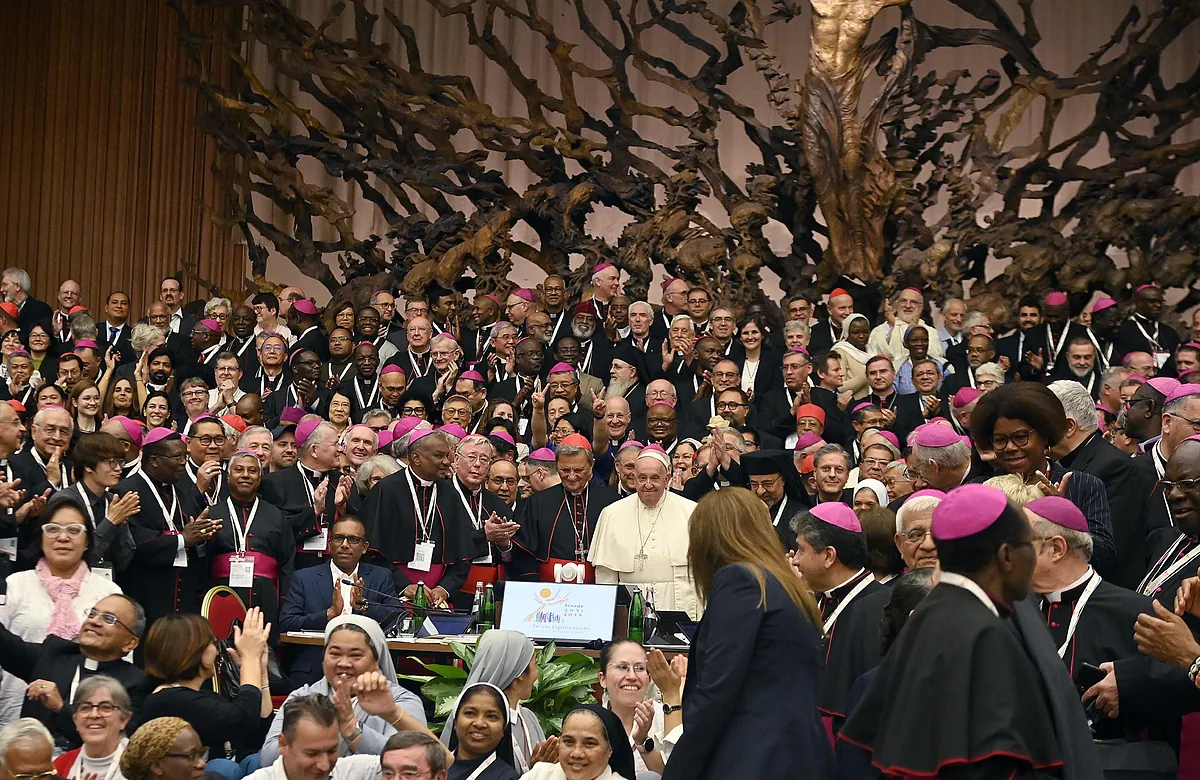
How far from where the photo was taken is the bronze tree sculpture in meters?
13.8

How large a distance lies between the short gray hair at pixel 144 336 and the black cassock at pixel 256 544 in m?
5.21

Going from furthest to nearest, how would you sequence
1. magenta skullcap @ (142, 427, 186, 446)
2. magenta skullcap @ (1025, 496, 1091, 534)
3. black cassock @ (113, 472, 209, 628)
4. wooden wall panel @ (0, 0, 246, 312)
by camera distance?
wooden wall panel @ (0, 0, 246, 312)
magenta skullcap @ (142, 427, 186, 446)
black cassock @ (113, 472, 209, 628)
magenta skullcap @ (1025, 496, 1091, 534)

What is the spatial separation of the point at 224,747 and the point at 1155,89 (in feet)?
40.6

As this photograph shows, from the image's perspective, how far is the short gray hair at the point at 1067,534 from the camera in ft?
14.1

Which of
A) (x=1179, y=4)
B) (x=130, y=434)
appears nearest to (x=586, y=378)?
(x=130, y=434)

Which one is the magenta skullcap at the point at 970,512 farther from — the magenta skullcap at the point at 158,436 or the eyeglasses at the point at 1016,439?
the magenta skullcap at the point at 158,436

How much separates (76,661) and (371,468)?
3.12 m

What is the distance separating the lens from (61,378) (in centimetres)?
1183

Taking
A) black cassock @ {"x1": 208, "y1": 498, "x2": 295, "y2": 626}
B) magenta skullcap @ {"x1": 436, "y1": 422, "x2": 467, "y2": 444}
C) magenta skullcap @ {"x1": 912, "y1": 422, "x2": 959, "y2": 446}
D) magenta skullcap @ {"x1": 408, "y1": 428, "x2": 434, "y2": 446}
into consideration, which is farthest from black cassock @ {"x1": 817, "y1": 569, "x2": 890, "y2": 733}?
magenta skullcap @ {"x1": 436, "y1": 422, "x2": 467, "y2": 444}

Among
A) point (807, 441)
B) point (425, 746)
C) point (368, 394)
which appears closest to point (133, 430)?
point (368, 394)

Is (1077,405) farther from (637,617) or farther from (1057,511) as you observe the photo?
(637,617)

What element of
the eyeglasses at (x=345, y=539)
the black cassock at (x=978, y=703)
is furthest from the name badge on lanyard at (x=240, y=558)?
the black cassock at (x=978, y=703)

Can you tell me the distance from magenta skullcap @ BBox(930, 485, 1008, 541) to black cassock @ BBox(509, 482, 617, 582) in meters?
5.30

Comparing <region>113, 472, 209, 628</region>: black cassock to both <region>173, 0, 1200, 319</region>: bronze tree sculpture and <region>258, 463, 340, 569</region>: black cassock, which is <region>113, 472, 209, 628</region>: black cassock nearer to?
<region>258, 463, 340, 569</region>: black cassock
